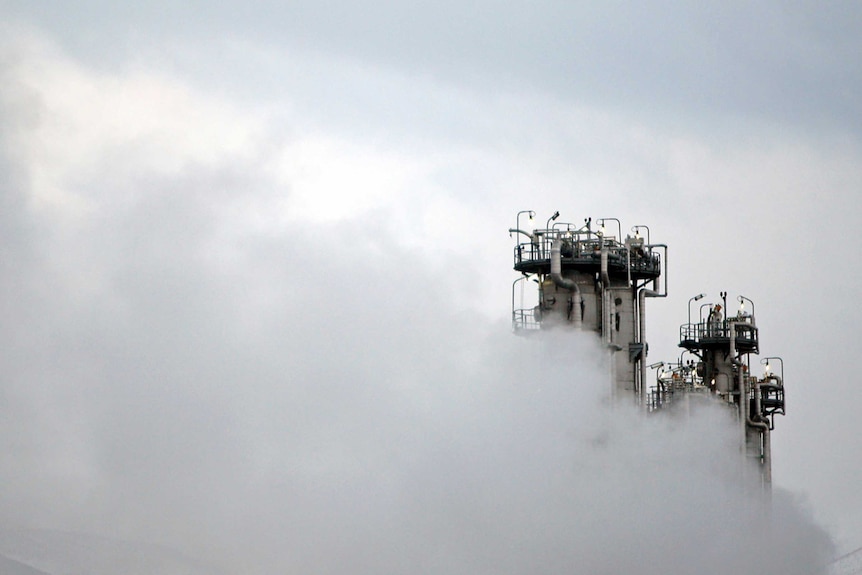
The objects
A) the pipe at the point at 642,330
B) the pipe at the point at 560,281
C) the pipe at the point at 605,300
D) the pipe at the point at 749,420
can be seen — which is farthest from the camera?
the pipe at the point at 749,420

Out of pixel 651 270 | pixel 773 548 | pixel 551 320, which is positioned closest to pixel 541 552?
pixel 551 320

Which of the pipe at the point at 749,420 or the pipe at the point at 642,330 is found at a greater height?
the pipe at the point at 749,420

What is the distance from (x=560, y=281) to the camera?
6900cm

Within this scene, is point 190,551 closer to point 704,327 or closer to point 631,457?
point 631,457

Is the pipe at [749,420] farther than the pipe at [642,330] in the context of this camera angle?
Yes

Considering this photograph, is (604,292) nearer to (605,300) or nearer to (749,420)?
(605,300)

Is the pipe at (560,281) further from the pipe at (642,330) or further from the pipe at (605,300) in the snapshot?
the pipe at (642,330)

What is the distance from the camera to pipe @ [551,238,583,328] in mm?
68812

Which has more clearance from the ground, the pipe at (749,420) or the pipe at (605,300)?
the pipe at (749,420)

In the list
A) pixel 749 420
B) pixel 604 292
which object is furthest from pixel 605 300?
pixel 749 420

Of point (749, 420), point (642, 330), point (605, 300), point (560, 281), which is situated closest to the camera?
point (560, 281)

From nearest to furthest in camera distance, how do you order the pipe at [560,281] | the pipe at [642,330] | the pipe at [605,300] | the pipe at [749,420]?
the pipe at [560,281]
the pipe at [605,300]
the pipe at [642,330]
the pipe at [749,420]

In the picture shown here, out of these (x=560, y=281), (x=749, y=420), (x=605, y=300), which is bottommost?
(x=605, y=300)

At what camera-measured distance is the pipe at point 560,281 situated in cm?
6881
